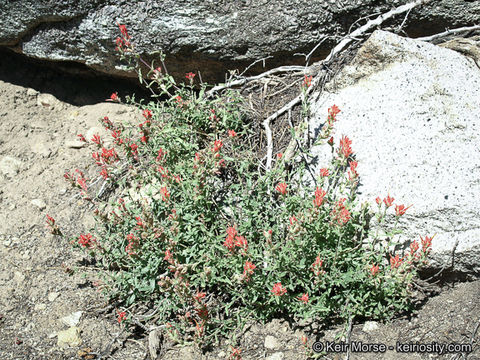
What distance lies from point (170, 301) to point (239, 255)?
2.03ft

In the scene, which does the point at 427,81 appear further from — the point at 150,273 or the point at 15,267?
the point at 15,267

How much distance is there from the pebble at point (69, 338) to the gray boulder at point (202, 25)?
2.31 m

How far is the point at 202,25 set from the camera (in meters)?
4.09

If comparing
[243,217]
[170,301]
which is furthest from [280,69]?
[170,301]

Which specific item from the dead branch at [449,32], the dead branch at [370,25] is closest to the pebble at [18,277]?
the dead branch at [370,25]

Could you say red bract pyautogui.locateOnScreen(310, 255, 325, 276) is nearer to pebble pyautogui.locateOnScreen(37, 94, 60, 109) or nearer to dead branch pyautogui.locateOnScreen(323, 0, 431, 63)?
dead branch pyautogui.locateOnScreen(323, 0, 431, 63)

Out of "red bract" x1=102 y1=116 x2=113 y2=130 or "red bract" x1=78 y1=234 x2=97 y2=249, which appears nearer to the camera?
"red bract" x1=78 y1=234 x2=97 y2=249

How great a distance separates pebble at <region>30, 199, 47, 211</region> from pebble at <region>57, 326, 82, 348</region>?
1.28 m

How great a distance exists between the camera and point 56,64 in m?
5.02

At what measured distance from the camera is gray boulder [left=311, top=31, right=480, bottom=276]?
120 inches

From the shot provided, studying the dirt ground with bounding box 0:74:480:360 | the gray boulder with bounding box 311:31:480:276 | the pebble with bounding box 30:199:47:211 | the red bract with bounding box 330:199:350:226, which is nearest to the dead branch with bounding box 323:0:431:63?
the gray boulder with bounding box 311:31:480:276

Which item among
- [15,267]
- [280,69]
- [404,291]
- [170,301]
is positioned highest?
[280,69]

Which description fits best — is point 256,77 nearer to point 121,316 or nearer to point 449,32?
point 449,32

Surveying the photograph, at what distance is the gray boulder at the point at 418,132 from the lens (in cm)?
306
